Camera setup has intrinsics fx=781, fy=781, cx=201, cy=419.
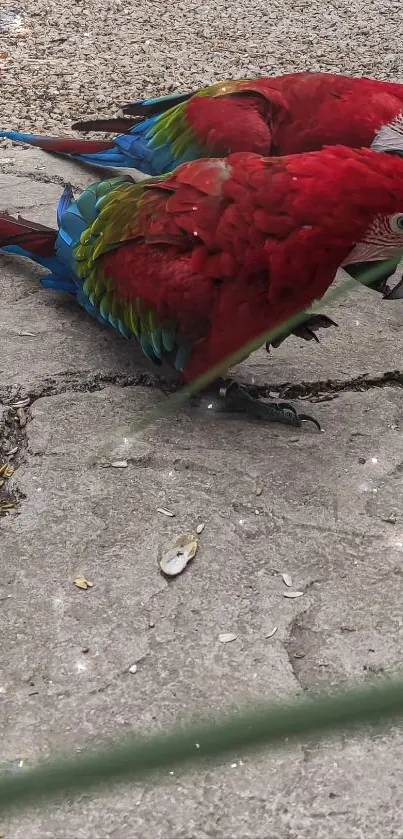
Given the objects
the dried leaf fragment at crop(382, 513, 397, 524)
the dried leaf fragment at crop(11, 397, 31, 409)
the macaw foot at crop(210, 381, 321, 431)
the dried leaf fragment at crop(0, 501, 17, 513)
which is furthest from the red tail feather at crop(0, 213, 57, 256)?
the dried leaf fragment at crop(382, 513, 397, 524)

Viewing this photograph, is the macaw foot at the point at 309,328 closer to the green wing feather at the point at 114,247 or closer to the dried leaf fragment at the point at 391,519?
the green wing feather at the point at 114,247

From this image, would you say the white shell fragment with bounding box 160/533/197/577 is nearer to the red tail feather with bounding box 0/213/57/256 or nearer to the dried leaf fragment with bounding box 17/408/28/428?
the dried leaf fragment with bounding box 17/408/28/428

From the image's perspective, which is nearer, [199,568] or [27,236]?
[199,568]

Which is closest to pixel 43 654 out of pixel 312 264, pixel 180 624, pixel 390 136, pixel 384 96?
pixel 180 624

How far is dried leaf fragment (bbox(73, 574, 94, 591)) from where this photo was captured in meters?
1.06

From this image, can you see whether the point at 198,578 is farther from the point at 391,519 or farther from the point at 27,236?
the point at 27,236

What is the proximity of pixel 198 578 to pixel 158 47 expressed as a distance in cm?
254

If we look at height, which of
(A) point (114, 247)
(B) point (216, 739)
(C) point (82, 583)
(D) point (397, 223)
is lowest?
(C) point (82, 583)

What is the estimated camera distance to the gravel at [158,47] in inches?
105

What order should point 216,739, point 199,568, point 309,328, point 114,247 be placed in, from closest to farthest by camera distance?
1. point 216,739
2. point 199,568
3. point 114,247
4. point 309,328

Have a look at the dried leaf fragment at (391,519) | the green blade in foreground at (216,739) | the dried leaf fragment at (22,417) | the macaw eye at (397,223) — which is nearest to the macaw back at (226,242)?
the macaw eye at (397,223)

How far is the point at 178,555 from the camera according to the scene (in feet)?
3.65

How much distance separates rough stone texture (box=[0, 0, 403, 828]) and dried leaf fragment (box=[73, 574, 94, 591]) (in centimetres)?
1

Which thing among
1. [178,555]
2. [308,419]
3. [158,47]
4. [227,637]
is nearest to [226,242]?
[308,419]
